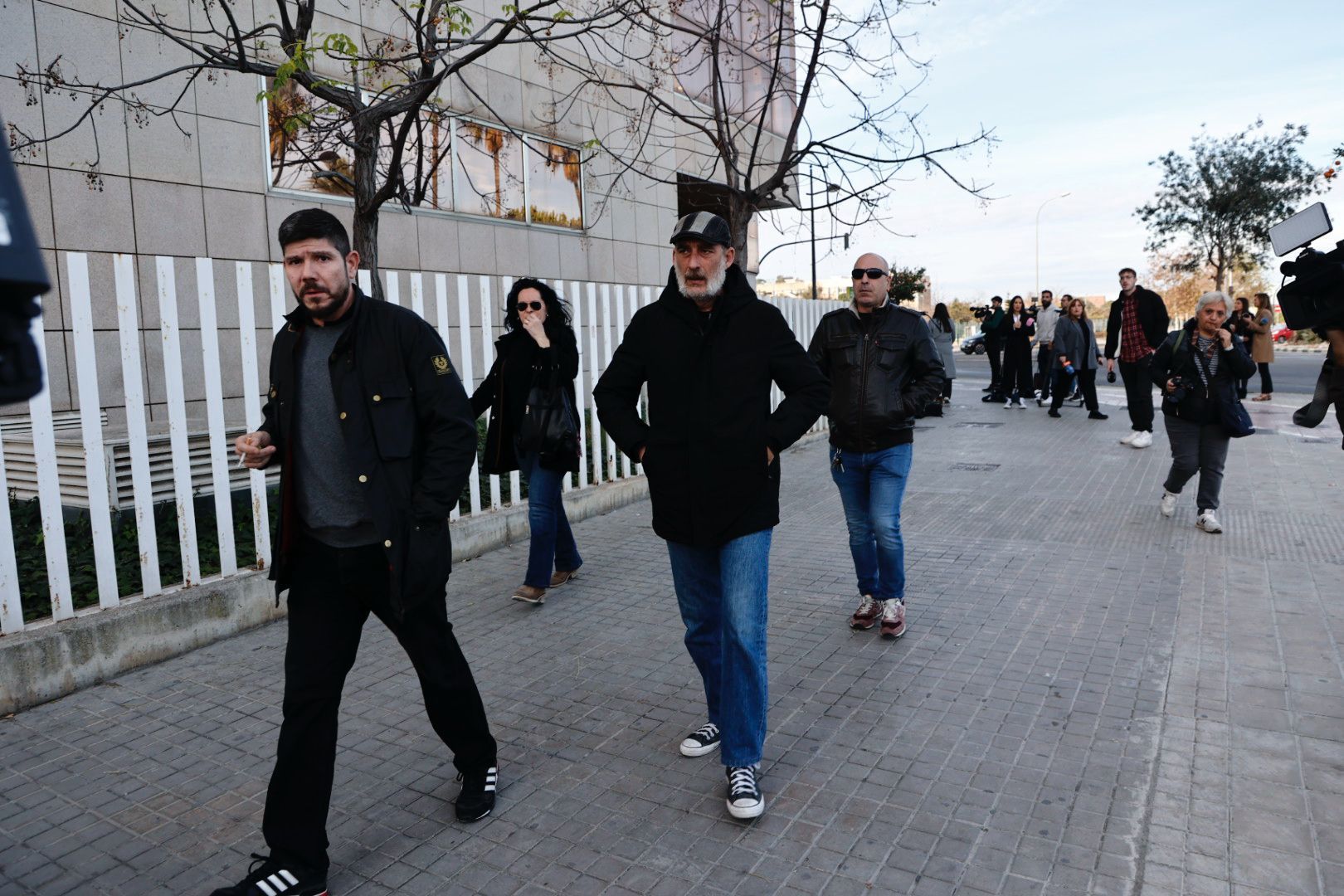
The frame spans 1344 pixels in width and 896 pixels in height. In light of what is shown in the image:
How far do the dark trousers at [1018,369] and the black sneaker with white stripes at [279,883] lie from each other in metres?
16.3

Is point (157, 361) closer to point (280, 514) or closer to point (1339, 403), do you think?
point (280, 514)

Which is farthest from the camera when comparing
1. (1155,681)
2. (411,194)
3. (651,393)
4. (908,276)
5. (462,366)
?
(908,276)

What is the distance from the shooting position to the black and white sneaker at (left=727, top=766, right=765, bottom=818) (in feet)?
10.6

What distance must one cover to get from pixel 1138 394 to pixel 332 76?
9.86m

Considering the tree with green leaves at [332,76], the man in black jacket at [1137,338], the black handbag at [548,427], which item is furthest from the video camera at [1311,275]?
the man in black jacket at [1137,338]

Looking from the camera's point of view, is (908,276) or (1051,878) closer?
(1051,878)

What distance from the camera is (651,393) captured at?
3379mm

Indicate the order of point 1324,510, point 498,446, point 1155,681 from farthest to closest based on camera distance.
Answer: point 1324,510 < point 498,446 < point 1155,681

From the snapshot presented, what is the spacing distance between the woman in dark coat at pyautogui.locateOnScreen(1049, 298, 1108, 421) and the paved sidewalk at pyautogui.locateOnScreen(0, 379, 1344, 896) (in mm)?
8861

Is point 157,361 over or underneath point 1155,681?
over

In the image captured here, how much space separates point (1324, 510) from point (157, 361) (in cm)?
993

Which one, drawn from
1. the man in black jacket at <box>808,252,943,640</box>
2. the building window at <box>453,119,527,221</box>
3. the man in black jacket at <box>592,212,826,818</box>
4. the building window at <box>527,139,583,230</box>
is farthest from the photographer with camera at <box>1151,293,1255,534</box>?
the building window at <box>527,139,583,230</box>

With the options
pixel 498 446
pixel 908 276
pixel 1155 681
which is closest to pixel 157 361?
pixel 498 446

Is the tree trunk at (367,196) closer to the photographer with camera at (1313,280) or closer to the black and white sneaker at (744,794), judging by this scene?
the black and white sneaker at (744,794)
